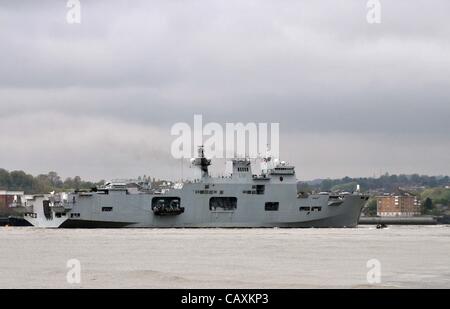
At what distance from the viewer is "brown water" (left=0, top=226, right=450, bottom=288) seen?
34750mm

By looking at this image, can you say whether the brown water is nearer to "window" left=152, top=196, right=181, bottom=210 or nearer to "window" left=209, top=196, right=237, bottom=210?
"window" left=152, top=196, right=181, bottom=210

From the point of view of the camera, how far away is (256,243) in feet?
201

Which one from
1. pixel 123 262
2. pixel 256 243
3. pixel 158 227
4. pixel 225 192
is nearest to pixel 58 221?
pixel 158 227

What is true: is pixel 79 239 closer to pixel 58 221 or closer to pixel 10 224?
pixel 58 221

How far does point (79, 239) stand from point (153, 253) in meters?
16.8

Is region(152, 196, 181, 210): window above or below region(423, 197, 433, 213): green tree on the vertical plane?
above

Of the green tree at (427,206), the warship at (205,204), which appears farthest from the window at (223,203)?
the green tree at (427,206)

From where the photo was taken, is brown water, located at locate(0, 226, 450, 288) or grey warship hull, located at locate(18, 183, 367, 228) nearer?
brown water, located at locate(0, 226, 450, 288)

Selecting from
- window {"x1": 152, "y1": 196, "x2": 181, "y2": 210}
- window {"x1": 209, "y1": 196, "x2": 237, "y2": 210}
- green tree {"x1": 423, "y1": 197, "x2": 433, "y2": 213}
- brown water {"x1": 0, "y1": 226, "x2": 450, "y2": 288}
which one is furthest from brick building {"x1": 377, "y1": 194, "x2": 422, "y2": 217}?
brown water {"x1": 0, "y1": 226, "x2": 450, "y2": 288}

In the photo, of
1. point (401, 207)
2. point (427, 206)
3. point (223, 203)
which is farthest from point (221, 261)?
point (427, 206)

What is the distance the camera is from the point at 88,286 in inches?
1312

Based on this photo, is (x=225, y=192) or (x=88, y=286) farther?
(x=225, y=192)
